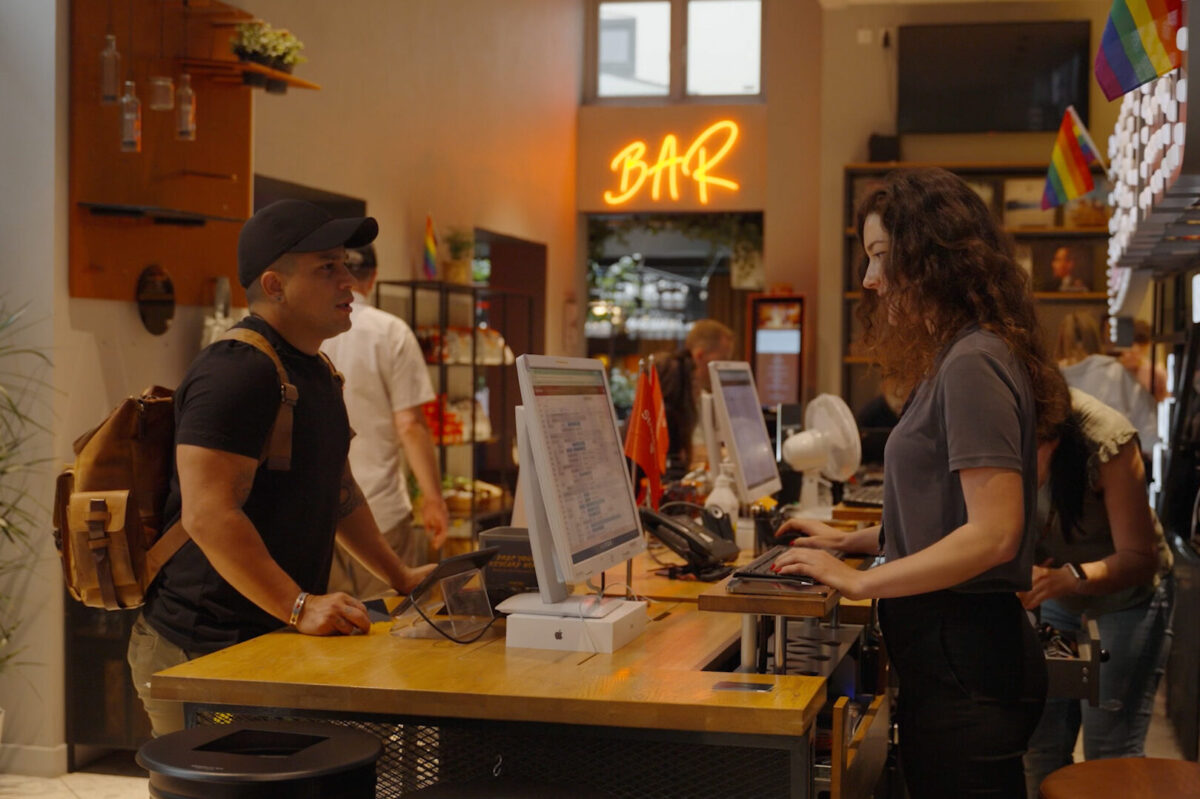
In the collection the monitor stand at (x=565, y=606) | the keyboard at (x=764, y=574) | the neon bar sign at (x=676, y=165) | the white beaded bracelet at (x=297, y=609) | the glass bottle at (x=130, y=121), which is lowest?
the white beaded bracelet at (x=297, y=609)

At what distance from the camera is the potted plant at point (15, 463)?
4.71 m

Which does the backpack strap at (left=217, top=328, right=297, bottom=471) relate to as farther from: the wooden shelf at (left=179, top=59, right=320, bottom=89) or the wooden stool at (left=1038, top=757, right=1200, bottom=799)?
the wooden shelf at (left=179, top=59, right=320, bottom=89)

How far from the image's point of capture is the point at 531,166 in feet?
35.2

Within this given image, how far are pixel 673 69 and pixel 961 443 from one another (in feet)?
34.7

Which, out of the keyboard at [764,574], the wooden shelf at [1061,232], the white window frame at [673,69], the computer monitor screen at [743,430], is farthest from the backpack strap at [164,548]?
the white window frame at [673,69]

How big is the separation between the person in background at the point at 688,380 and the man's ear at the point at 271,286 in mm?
3791

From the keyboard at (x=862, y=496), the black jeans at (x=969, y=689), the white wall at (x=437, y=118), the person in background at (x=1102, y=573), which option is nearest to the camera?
the black jeans at (x=969, y=689)

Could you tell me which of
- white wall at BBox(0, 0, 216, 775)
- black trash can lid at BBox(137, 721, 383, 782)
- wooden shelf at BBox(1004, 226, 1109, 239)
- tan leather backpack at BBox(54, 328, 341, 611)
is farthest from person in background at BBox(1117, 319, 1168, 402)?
black trash can lid at BBox(137, 721, 383, 782)

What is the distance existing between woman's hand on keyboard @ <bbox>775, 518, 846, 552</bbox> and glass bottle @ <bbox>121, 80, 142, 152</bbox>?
2.89 metres

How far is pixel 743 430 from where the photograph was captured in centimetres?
423

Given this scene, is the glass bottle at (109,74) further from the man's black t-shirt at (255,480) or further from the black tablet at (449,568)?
the black tablet at (449,568)

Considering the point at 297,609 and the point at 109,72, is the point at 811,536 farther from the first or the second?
the point at 109,72

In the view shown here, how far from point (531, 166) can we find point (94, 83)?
603 cm

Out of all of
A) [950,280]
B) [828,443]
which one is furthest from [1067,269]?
[950,280]
